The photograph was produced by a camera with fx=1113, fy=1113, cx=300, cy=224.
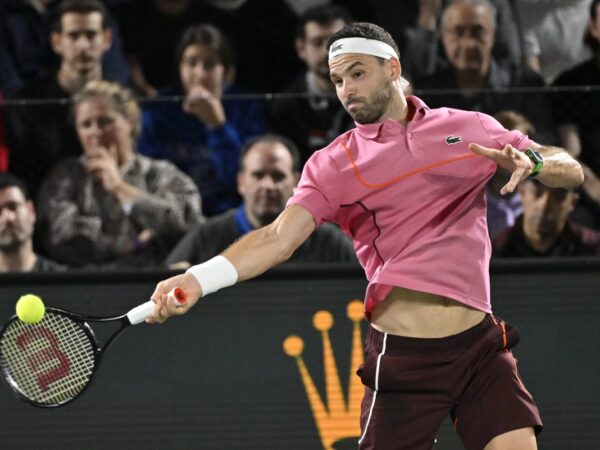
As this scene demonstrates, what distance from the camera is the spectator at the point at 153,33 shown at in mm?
7023

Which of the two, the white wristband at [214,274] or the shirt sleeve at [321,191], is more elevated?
the shirt sleeve at [321,191]

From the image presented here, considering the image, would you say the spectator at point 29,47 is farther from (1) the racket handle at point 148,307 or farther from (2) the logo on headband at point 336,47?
(1) the racket handle at point 148,307

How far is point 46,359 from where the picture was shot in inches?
170

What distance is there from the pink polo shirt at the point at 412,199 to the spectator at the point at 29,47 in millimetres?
3257

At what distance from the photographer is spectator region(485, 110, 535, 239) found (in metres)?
5.70

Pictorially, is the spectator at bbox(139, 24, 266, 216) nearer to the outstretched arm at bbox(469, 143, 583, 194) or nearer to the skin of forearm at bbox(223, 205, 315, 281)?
the skin of forearm at bbox(223, 205, 315, 281)

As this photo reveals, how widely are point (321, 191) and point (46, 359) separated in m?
1.31

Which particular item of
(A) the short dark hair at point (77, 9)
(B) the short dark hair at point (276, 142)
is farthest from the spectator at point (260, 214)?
(A) the short dark hair at point (77, 9)

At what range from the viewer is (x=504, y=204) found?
594 centimetres

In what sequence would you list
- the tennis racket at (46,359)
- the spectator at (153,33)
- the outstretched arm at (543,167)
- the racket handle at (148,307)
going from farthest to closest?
1. the spectator at (153,33)
2. the tennis racket at (46,359)
3. the outstretched arm at (543,167)
4. the racket handle at (148,307)

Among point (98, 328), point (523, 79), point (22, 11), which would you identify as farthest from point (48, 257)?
Result: point (523, 79)

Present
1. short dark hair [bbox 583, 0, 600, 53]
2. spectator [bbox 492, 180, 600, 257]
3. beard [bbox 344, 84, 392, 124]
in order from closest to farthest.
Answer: beard [bbox 344, 84, 392, 124], spectator [bbox 492, 180, 600, 257], short dark hair [bbox 583, 0, 600, 53]

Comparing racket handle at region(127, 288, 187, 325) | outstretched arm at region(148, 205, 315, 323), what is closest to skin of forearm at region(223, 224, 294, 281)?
outstretched arm at region(148, 205, 315, 323)

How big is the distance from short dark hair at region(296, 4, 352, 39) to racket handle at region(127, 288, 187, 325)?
3568 mm
